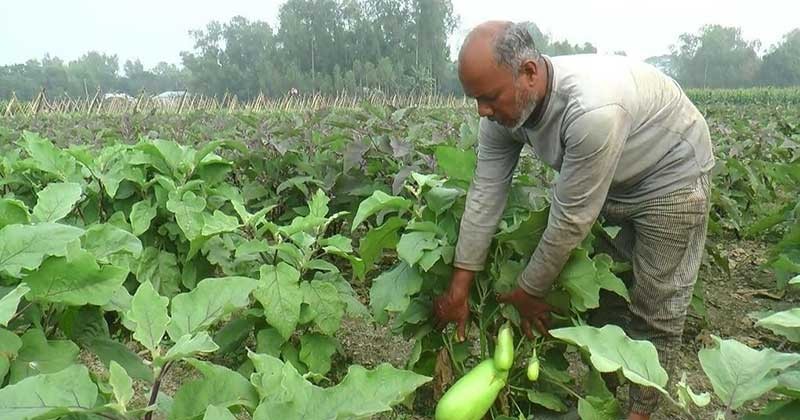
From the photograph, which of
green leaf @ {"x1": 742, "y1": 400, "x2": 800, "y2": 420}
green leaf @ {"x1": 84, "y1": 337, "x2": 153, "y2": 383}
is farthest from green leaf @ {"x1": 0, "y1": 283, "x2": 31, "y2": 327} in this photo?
green leaf @ {"x1": 742, "y1": 400, "x2": 800, "y2": 420}

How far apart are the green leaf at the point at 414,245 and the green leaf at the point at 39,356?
100cm

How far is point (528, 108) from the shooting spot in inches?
87.7

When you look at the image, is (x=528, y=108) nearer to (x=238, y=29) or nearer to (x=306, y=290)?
(x=306, y=290)

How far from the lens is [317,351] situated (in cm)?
273

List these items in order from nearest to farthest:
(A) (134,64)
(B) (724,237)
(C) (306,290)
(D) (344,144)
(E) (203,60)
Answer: (C) (306,290) < (D) (344,144) < (B) (724,237) < (E) (203,60) < (A) (134,64)

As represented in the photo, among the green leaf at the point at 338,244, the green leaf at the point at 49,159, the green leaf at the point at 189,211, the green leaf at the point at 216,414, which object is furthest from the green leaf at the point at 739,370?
the green leaf at the point at 49,159

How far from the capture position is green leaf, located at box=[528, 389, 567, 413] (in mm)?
2439

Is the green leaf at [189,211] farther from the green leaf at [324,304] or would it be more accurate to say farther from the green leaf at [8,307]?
the green leaf at [8,307]

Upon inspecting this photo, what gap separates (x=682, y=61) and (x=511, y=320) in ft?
326

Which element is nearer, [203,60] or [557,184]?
[557,184]

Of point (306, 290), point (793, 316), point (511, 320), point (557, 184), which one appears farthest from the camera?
point (306, 290)

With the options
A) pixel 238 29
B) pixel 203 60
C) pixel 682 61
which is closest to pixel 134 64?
pixel 238 29

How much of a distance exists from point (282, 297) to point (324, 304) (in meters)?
0.18

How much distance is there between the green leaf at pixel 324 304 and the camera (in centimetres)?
259
